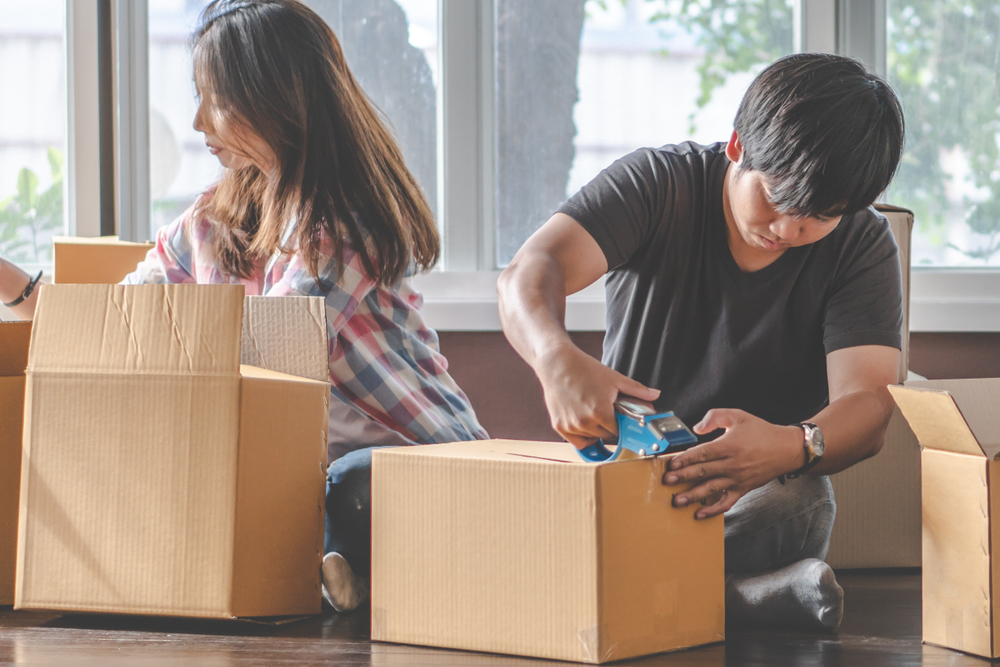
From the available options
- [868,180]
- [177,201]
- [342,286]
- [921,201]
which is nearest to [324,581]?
[342,286]

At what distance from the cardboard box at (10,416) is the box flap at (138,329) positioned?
119mm

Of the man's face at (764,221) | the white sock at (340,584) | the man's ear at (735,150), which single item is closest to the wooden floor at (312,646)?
the white sock at (340,584)

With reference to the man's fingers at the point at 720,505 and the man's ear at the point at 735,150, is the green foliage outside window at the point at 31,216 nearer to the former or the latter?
the man's ear at the point at 735,150

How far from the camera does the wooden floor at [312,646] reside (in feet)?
2.80

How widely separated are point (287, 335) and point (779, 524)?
612mm

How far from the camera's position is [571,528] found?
0.80 metres

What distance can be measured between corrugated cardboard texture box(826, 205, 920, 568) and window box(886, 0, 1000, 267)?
1.97ft

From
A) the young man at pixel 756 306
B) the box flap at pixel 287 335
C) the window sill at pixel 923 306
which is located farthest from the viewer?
the window sill at pixel 923 306

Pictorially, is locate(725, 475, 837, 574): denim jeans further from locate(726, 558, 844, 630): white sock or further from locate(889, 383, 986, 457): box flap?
locate(889, 383, 986, 457): box flap

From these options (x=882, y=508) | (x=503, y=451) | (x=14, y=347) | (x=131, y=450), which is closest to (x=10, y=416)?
(x=14, y=347)

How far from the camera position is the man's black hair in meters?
0.91

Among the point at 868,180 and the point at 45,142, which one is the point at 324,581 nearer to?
the point at 868,180

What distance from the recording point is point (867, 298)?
107 cm

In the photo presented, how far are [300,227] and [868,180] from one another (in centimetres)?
68
